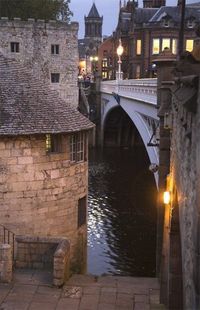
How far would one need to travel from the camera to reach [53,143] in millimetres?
17078

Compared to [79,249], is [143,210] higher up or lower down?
lower down

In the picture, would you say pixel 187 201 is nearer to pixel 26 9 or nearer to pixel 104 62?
pixel 26 9

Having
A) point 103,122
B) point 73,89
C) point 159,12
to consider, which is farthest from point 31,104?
point 159,12

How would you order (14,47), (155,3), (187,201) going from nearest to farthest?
1. (187,201)
2. (14,47)
3. (155,3)

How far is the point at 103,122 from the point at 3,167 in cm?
3993

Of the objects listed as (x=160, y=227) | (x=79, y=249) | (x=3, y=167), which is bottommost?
(x=79, y=249)

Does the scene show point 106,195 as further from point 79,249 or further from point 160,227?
point 160,227

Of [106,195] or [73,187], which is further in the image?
[106,195]

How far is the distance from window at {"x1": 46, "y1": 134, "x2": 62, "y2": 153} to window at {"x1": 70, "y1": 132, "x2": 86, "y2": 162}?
0.75 metres

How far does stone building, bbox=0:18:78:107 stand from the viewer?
42812 mm

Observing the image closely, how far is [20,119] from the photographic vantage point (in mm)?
16422

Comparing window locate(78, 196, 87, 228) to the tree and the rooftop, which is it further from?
the tree

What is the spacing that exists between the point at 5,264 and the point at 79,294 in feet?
7.11

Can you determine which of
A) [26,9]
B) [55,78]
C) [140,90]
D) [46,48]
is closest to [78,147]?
[140,90]
